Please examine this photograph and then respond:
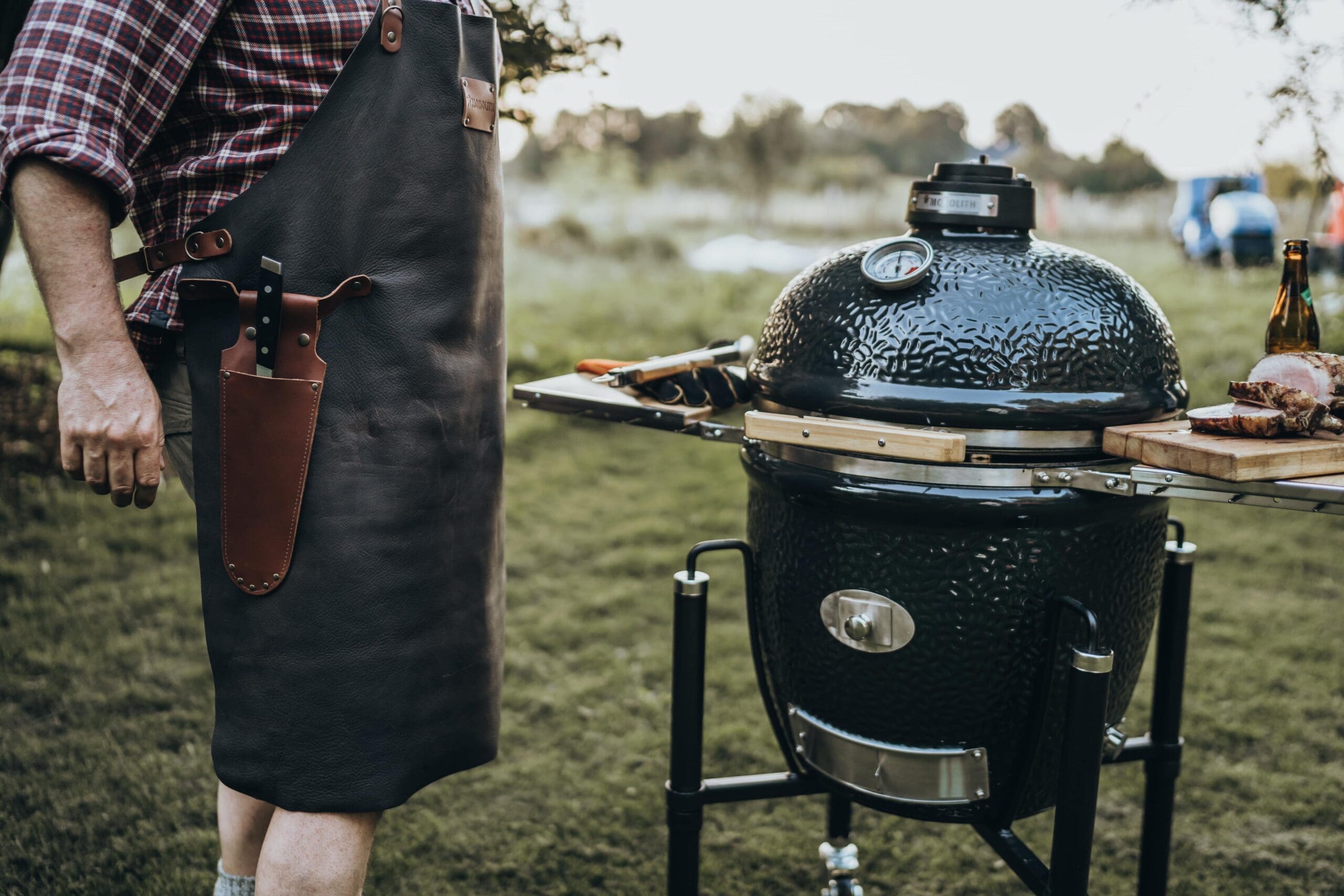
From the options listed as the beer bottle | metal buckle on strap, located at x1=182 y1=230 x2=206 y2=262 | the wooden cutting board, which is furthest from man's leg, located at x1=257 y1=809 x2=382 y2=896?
the beer bottle

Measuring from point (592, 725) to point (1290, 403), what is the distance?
226 centimetres

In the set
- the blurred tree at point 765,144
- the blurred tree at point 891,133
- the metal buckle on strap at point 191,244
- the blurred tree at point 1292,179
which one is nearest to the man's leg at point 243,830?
the metal buckle on strap at point 191,244

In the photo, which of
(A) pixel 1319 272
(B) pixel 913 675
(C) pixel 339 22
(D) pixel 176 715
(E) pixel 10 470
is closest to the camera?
(C) pixel 339 22

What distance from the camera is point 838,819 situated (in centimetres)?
240

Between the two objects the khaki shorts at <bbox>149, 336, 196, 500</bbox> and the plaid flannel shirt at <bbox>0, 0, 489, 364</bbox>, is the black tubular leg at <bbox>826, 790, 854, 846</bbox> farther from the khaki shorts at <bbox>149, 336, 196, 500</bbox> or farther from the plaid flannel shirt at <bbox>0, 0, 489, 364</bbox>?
the plaid flannel shirt at <bbox>0, 0, 489, 364</bbox>

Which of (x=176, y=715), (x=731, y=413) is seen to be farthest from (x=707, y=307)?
(x=731, y=413)

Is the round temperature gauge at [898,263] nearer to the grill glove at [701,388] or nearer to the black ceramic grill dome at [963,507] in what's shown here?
the black ceramic grill dome at [963,507]

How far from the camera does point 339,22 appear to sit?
1387mm

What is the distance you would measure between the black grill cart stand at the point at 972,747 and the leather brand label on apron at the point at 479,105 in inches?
21.8

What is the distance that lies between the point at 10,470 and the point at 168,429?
3.83 m

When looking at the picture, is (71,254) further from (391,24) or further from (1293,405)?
(1293,405)

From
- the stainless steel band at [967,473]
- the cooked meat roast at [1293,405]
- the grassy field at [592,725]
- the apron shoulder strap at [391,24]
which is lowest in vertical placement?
the grassy field at [592,725]

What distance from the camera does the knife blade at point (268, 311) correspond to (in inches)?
53.2

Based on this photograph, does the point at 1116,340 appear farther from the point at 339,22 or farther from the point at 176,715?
the point at 176,715
